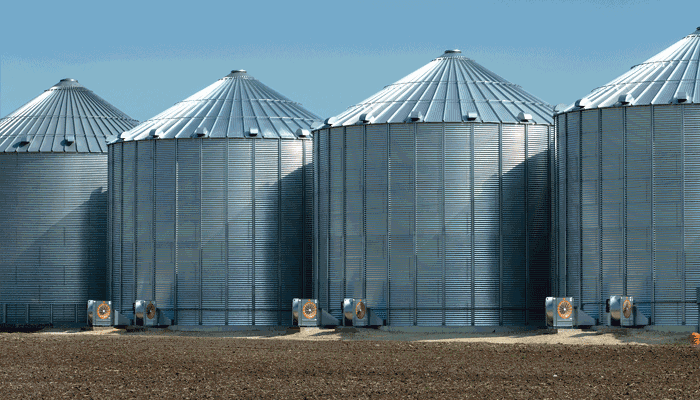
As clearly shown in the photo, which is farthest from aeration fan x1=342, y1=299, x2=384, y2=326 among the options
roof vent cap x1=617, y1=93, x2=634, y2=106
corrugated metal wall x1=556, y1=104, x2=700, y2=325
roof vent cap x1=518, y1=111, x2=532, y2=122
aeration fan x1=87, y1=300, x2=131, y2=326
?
roof vent cap x1=617, y1=93, x2=634, y2=106

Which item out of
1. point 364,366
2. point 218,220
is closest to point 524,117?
point 218,220

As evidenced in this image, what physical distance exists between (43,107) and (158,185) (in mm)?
17255

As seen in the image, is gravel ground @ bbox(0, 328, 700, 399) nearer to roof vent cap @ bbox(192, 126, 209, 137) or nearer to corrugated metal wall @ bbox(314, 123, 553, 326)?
corrugated metal wall @ bbox(314, 123, 553, 326)

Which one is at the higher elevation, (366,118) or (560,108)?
(560,108)

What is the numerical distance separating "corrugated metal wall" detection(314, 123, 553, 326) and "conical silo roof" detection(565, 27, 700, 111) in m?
5.38

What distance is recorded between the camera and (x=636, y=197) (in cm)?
5503

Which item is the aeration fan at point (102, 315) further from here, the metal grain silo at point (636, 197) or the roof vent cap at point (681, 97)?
the roof vent cap at point (681, 97)

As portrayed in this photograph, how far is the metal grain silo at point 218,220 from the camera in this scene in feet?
217

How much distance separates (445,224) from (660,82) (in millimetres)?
12625

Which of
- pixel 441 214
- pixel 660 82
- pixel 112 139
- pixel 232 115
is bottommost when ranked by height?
pixel 441 214

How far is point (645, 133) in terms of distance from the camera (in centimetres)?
5503

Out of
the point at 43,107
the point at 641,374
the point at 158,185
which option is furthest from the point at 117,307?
the point at 641,374

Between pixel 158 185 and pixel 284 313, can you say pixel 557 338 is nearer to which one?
pixel 284 313

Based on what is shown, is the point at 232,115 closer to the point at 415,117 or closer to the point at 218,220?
the point at 218,220
